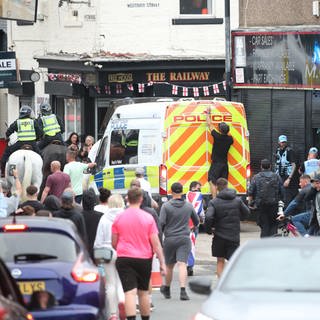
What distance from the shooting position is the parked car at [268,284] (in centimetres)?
1040

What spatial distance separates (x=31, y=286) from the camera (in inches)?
480

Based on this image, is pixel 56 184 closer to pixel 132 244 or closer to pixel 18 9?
pixel 132 244

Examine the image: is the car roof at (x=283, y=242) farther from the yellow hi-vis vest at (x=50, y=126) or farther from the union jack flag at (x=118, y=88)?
the union jack flag at (x=118, y=88)

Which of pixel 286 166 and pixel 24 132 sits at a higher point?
pixel 24 132

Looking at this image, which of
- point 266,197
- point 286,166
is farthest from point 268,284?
point 286,166

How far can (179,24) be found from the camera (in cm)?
3428

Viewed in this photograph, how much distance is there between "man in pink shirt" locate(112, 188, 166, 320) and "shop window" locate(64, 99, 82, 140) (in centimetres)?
2092

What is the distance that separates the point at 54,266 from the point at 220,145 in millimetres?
13722

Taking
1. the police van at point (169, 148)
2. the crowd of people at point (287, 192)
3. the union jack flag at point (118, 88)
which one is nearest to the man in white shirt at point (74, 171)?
the police van at point (169, 148)

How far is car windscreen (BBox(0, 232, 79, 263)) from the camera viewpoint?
40.8 feet

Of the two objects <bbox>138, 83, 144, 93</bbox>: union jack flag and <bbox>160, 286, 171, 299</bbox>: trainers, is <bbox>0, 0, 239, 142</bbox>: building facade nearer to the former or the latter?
<bbox>138, 83, 144, 93</bbox>: union jack flag

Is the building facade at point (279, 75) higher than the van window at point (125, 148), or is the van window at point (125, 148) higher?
the building facade at point (279, 75)

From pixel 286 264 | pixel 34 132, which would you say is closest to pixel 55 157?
pixel 34 132

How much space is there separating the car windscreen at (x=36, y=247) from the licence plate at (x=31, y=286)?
270 mm
